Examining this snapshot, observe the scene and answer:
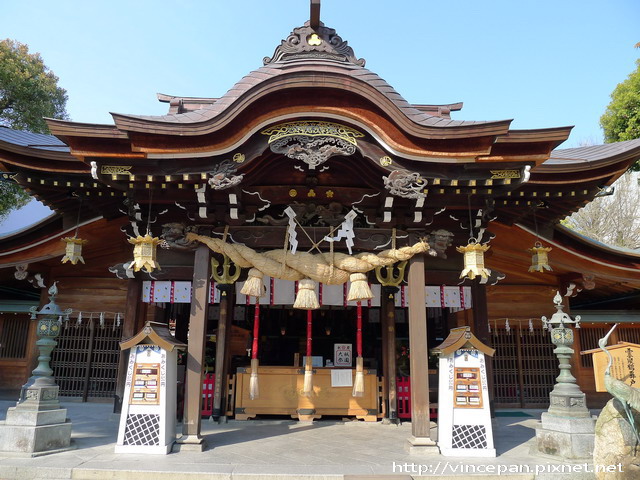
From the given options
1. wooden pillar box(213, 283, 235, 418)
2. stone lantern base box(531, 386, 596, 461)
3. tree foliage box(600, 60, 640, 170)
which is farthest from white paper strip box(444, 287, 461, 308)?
tree foliage box(600, 60, 640, 170)

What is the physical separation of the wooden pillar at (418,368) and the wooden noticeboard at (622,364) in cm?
225

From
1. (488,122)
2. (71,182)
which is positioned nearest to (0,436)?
(71,182)

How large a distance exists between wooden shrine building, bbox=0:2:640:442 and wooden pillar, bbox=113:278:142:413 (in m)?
0.03

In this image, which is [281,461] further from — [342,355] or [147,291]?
[147,291]

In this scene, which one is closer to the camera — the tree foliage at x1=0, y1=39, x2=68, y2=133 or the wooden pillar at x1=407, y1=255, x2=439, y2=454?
the wooden pillar at x1=407, y1=255, x2=439, y2=454

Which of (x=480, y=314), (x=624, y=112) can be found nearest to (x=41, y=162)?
(x=480, y=314)

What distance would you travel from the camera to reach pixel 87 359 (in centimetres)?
1062

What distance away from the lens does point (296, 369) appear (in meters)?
8.96

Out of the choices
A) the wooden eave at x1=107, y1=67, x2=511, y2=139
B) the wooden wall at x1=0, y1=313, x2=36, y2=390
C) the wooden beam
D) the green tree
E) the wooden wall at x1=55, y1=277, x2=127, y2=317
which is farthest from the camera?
the green tree

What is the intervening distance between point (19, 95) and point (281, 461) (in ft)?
62.0

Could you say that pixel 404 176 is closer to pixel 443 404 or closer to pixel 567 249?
pixel 443 404

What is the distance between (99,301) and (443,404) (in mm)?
8656

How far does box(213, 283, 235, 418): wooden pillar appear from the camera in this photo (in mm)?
8680

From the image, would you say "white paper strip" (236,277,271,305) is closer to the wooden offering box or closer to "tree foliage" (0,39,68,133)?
the wooden offering box
